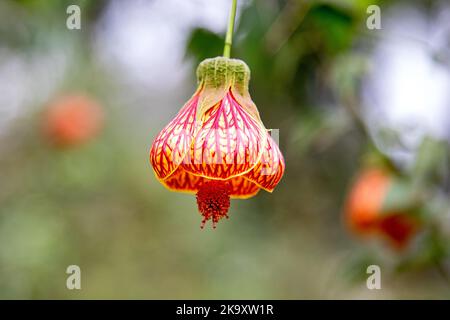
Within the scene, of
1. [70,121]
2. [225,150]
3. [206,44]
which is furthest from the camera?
[70,121]

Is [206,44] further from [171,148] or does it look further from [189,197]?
[189,197]

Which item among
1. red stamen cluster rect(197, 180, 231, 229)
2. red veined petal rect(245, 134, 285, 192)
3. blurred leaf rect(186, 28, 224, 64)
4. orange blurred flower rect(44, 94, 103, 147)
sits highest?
orange blurred flower rect(44, 94, 103, 147)

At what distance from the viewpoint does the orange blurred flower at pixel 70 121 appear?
2.76 metres

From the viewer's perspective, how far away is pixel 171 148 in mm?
811

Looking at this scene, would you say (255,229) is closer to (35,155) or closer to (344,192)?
(344,192)

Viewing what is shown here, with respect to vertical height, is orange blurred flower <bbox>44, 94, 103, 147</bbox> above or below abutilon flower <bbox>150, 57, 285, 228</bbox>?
above

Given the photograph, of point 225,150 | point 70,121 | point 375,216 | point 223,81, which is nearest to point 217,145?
point 225,150

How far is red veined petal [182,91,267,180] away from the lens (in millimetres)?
801

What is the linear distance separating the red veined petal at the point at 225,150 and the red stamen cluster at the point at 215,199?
1.9 inches

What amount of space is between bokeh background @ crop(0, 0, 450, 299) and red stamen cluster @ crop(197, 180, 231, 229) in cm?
50

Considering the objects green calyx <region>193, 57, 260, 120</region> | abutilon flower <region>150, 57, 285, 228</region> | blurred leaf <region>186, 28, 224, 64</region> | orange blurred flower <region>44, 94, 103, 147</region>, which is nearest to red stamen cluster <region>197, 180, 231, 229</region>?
abutilon flower <region>150, 57, 285, 228</region>

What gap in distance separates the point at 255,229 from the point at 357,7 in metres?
2.34

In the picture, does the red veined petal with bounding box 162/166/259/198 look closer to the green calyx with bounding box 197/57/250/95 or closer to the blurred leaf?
the green calyx with bounding box 197/57/250/95

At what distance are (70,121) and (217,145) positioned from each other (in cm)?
203
